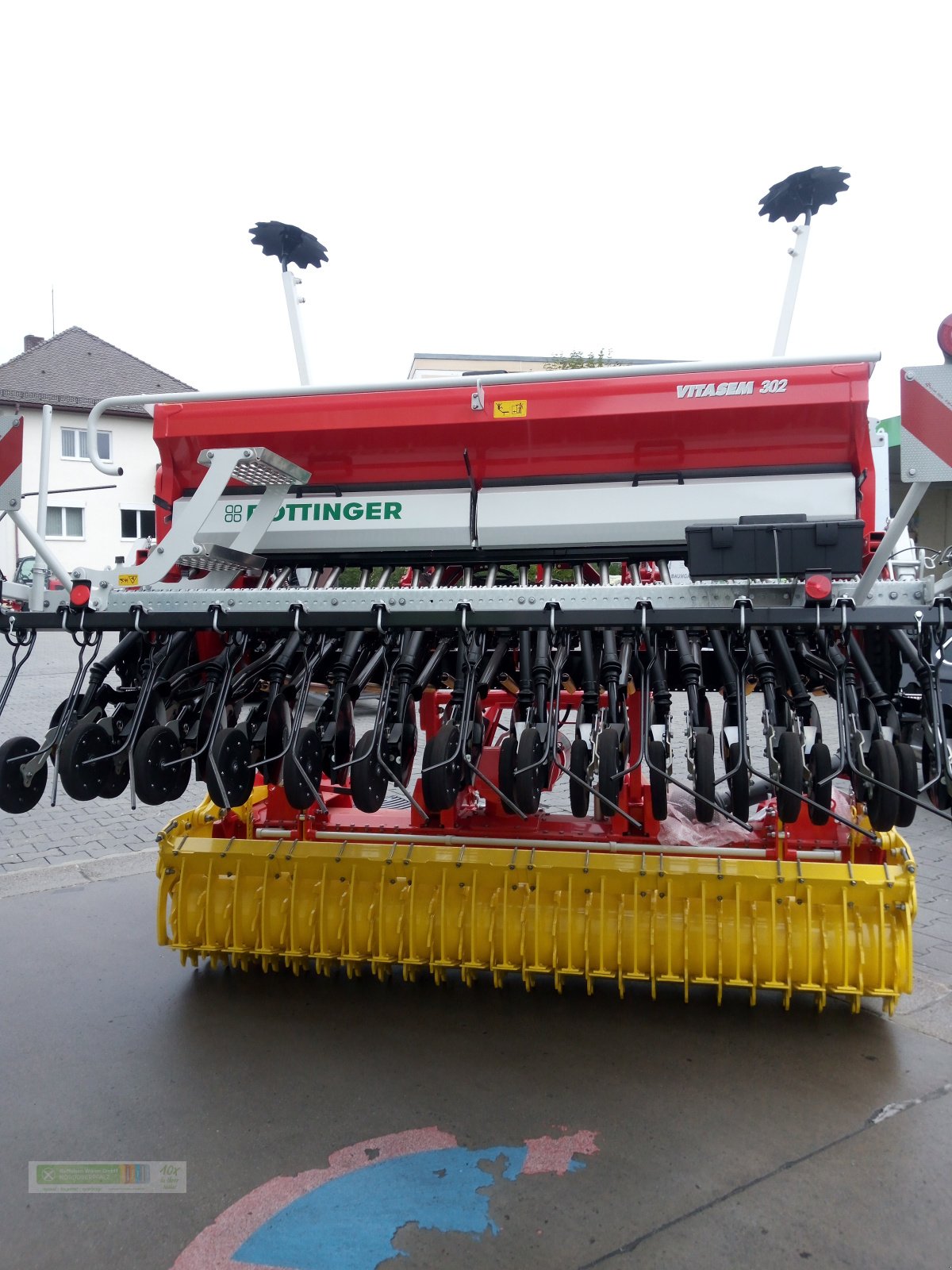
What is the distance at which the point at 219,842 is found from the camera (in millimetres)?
3928

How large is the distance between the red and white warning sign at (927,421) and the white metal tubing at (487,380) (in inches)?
12.1

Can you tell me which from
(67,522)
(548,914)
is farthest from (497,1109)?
(67,522)

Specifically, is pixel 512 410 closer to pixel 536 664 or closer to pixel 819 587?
pixel 536 664

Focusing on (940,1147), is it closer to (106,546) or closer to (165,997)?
(165,997)

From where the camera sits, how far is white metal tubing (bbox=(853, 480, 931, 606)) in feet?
8.57

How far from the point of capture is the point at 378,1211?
8.39ft

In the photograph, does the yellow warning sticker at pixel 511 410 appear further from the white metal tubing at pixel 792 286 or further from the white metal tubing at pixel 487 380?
the white metal tubing at pixel 792 286

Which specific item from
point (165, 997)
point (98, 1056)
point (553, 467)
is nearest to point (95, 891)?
point (165, 997)

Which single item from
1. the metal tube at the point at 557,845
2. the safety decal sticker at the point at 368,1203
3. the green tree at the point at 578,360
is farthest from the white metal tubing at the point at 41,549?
the green tree at the point at 578,360

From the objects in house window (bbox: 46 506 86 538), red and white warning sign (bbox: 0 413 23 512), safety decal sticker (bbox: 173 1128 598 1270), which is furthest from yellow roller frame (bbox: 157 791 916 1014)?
house window (bbox: 46 506 86 538)

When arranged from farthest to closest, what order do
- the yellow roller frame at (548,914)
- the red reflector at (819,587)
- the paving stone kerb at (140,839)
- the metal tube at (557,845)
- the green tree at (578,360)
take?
1. the green tree at (578,360)
2. the paving stone kerb at (140,839)
3. the metal tube at (557,845)
4. the yellow roller frame at (548,914)
5. the red reflector at (819,587)

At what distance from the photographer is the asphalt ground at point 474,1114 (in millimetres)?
2445

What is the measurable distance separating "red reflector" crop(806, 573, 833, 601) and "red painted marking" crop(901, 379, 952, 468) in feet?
1.56

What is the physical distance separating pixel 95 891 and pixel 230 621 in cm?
277
